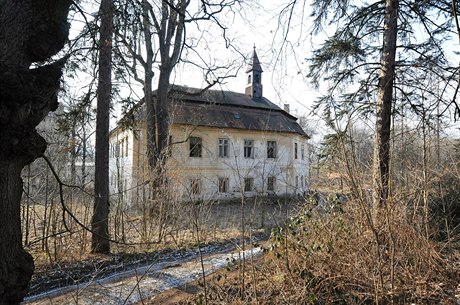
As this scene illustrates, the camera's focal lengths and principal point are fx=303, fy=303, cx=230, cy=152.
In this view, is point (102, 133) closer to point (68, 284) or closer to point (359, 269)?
point (68, 284)

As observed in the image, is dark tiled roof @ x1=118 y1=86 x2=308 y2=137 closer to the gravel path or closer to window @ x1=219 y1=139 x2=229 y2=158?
window @ x1=219 y1=139 x2=229 y2=158

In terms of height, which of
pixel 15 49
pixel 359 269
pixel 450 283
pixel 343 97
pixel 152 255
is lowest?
pixel 152 255

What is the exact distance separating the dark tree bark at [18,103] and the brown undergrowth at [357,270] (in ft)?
8.13

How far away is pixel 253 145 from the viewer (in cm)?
2434

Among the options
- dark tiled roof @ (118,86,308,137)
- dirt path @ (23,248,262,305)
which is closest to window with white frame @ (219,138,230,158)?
dark tiled roof @ (118,86,308,137)

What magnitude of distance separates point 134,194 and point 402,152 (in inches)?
318

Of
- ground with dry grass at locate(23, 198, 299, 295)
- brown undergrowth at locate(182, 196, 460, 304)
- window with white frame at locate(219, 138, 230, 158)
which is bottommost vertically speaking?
ground with dry grass at locate(23, 198, 299, 295)

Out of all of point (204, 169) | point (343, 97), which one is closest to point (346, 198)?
point (343, 97)

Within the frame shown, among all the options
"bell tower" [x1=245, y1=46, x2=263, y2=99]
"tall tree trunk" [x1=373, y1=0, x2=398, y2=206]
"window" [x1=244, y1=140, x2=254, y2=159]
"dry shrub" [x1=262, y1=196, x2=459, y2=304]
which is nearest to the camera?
"dry shrub" [x1=262, y1=196, x2=459, y2=304]

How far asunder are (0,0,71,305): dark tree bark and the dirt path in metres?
2.72

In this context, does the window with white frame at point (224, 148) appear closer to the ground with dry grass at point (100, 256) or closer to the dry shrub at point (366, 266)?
the ground with dry grass at point (100, 256)

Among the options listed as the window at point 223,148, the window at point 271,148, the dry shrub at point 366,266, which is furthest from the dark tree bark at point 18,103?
the window at point 271,148

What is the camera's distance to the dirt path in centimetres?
475

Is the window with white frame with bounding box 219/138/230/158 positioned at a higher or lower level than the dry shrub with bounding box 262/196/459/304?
higher
